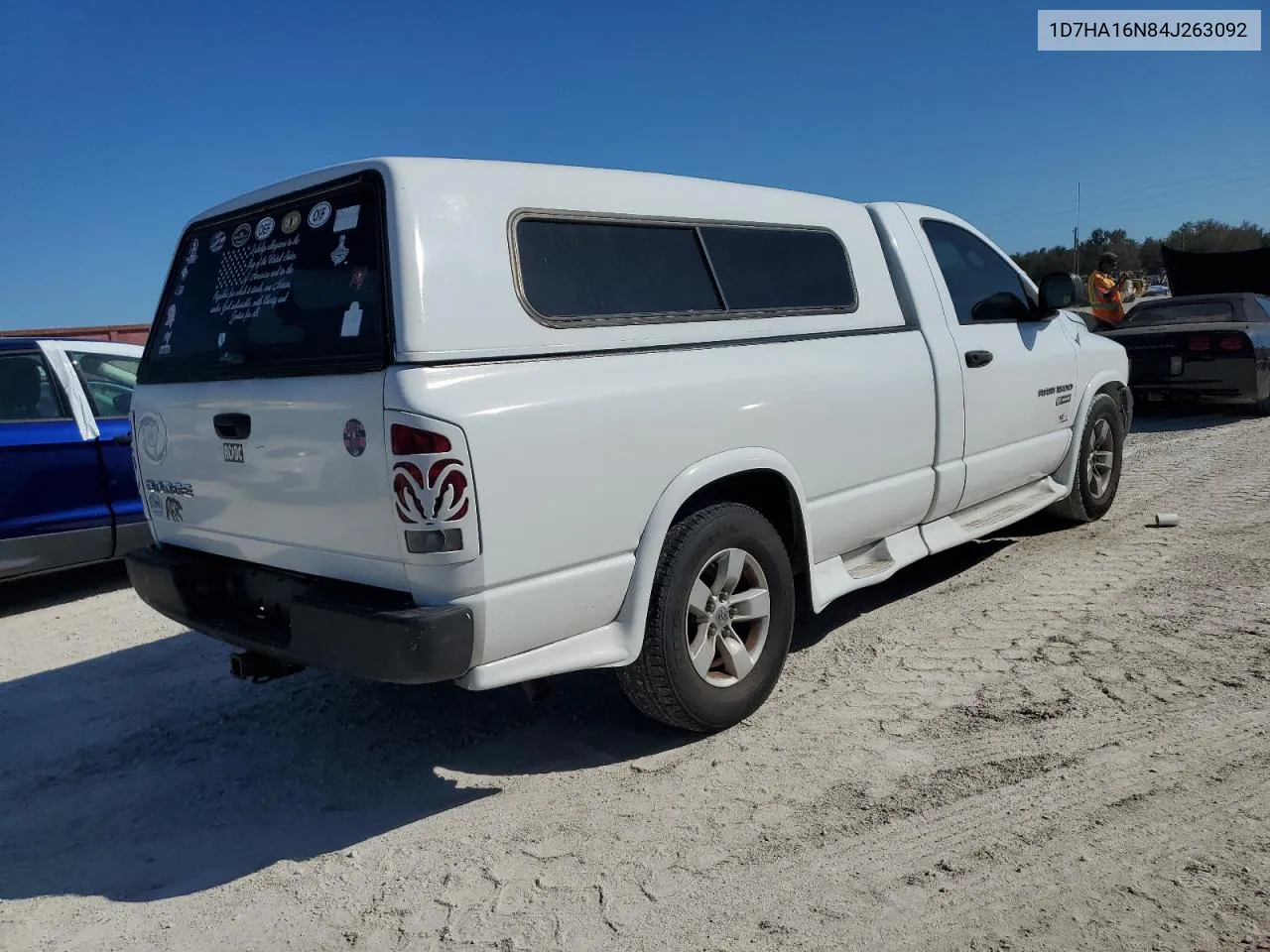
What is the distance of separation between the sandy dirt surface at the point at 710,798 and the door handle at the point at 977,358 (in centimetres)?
122

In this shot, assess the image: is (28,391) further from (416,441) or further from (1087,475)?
(1087,475)

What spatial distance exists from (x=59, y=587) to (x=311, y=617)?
4.77m

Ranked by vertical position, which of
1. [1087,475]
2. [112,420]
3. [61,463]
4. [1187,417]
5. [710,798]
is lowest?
[710,798]

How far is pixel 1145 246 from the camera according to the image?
60000mm

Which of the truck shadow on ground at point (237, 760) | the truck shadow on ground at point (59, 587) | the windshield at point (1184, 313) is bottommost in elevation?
the truck shadow on ground at point (237, 760)

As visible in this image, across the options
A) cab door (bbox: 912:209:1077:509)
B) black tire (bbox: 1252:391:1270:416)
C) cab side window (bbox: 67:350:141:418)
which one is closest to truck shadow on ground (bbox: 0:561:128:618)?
cab side window (bbox: 67:350:141:418)

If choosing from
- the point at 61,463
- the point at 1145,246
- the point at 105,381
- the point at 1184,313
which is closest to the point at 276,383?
the point at 61,463

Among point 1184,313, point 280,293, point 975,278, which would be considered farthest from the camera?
point 1184,313

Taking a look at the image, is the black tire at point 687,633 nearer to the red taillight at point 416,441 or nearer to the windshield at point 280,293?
the red taillight at point 416,441

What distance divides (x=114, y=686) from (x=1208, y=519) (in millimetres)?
6432

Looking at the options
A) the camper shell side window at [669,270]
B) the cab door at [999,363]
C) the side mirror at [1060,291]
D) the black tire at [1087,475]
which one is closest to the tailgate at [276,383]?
the camper shell side window at [669,270]

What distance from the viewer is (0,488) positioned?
5.57m

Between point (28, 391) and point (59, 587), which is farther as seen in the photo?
point (59, 587)

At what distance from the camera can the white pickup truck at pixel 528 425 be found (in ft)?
9.07
